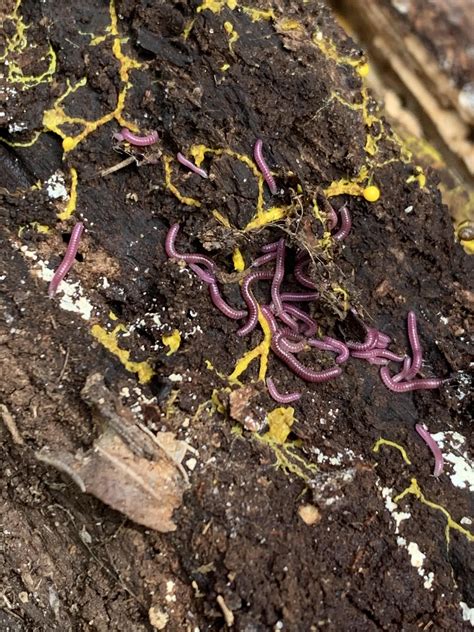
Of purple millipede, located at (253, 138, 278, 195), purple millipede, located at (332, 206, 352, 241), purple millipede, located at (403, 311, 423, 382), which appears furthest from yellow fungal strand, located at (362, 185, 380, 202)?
purple millipede, located at (403, 311, 423, 382)

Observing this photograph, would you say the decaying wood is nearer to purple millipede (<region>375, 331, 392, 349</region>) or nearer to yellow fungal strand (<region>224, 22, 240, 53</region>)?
yellow fungal strand (<region>224, 22, 240, 53</region>)

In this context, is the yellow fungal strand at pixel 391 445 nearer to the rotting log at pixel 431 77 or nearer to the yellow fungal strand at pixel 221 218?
the rotting log at pixel 431 77

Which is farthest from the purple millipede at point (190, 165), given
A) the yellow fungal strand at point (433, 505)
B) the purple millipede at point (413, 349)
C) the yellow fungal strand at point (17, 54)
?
the yellow fungal strand at point (433, 505)

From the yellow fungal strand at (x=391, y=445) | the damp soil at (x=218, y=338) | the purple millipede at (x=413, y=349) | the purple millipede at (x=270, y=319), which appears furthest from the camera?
the purple millipede at (x=413, y=349)

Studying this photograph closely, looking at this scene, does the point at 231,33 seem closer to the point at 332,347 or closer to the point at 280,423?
the point at 332,347

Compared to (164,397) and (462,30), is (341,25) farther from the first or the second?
(164,397)

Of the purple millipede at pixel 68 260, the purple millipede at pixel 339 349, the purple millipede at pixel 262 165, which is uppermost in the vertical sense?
the purple millipede at pixel 262 165

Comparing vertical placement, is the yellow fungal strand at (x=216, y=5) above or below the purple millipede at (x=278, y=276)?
above

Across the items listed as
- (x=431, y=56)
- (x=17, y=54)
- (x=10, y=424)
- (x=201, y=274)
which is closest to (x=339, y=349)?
(x=201, y=274)
